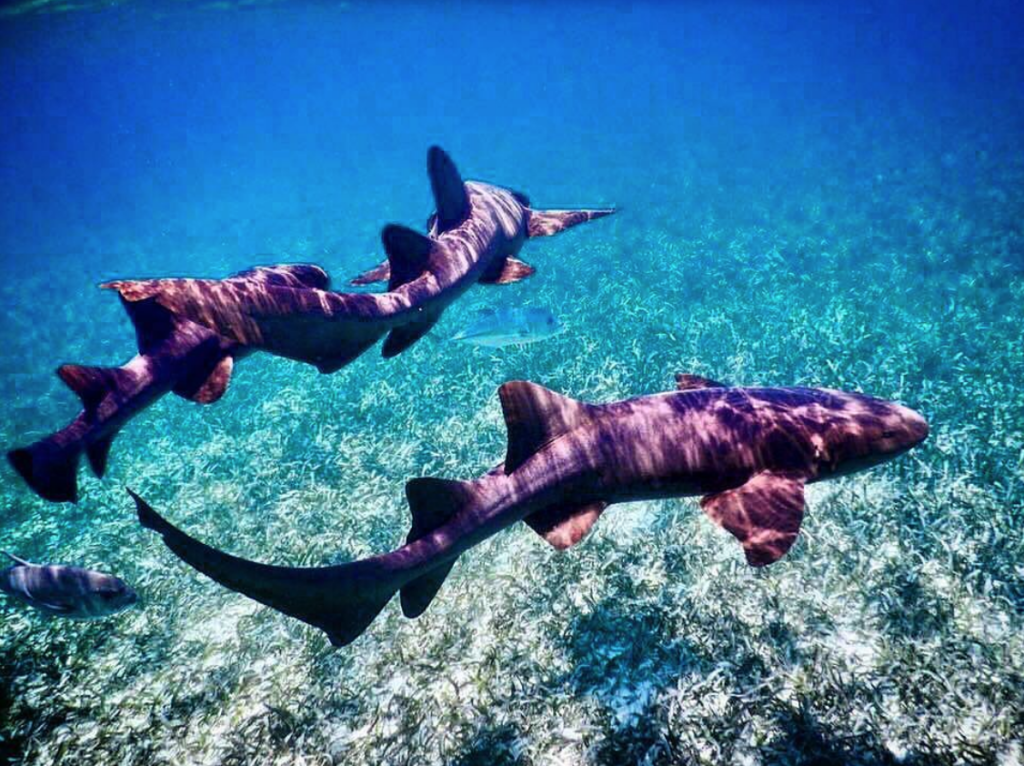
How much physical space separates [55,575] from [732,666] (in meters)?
7.66

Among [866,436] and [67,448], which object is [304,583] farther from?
[866,436]

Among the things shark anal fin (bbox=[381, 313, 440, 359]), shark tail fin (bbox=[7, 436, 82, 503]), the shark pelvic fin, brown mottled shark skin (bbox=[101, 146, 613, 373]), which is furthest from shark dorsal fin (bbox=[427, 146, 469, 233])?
shark tail fin (bbox=[7, 436, 82, 503])

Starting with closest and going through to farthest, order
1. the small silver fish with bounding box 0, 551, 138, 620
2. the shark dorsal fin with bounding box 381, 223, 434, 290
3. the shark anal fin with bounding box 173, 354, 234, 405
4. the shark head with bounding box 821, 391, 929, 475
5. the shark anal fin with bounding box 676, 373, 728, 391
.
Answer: the shark head with bounding box 821, 391, 929, 475
the shark anal fin with bounding box 173, 354, 234, 405
the shark anal fin with bounding box 676, 373, 728, 391
the shark dorsal fin with bounding box 381, 223, 434, 290
the small silver fish with bounding box 0, 551, 138, 620

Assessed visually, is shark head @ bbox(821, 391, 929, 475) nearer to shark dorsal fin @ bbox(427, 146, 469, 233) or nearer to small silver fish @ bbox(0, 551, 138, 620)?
shark dorsal fin @ bbox(427, 146, 469, 233)

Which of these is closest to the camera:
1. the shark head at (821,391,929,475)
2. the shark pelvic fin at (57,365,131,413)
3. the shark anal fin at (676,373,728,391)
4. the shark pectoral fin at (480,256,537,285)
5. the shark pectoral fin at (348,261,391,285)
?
the shark pelvic fin at (57,365,131,413)

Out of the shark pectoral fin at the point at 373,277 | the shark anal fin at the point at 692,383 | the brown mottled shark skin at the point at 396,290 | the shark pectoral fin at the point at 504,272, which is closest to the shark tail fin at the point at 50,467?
the brown mottled shark skin at the point at 396,290

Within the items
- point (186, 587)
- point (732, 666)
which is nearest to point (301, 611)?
point (732, 666)

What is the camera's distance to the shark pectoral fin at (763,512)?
3.75 metres

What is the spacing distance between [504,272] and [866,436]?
481cm

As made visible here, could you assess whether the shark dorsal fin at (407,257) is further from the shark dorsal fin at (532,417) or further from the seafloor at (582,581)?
the seafloor at (582,581)

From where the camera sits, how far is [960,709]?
455cm

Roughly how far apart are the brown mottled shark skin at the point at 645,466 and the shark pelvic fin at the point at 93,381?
2.73 metres

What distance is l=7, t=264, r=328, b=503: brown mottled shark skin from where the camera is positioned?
155 inches

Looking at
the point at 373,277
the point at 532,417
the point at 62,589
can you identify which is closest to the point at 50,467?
the point at 62,589
